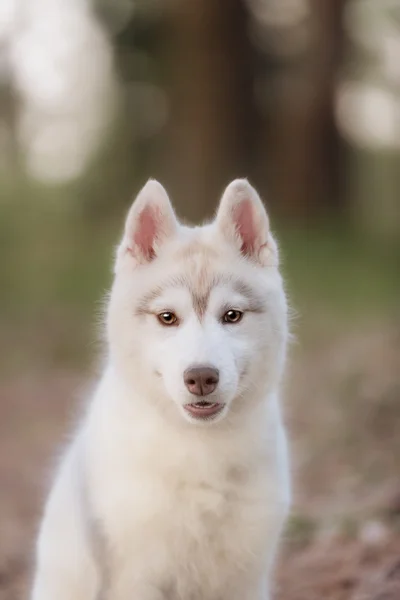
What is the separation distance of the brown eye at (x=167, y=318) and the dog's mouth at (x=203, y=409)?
321 mm

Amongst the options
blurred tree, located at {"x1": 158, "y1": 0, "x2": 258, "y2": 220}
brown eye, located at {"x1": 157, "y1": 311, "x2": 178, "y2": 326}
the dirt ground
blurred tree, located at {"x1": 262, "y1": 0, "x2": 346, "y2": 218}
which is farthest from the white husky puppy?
blurred tree, located at {"x1": 262, "y1": 0, "x2": 346, "y2": 218}

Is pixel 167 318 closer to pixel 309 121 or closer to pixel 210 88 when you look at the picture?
pixel 210 88

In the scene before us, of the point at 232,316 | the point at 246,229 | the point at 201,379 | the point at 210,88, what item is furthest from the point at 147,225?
the point at 210,88

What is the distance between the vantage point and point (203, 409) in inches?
131

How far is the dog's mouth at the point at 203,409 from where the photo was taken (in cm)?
332

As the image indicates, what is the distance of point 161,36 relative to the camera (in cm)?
1419

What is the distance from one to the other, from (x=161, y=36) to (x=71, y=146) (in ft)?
7.29

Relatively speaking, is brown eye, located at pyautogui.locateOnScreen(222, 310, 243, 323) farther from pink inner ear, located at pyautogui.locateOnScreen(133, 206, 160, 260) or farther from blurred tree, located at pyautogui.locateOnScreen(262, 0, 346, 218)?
blurred tree, located at pyautogui.locateOnScreen(262, 0, 346, 218)

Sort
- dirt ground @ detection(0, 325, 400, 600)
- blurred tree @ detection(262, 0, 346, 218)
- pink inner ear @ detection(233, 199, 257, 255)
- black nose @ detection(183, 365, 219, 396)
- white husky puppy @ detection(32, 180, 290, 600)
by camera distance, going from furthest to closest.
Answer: blurred tree @ detection(262, 0, 346, 218), dirt ground @ detection(0, 325, 400, 600), pink inner ear @ detection(233, 199, 257, 255), white husky puppy @ detection(32, 180, 290, 600), black nose @ detection(183, 365, 219, 396)

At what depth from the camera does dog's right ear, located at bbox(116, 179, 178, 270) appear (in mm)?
3582

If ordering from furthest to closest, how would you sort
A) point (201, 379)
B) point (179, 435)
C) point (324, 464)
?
point (324, 464) < point (179, 435) < point (201, 379)

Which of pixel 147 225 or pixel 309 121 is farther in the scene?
pixel 309 121

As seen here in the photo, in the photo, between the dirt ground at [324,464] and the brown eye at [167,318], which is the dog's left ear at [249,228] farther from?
the dirt ground at [324,464]

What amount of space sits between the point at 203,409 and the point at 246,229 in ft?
2.61
